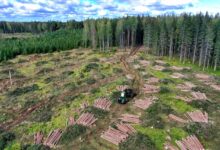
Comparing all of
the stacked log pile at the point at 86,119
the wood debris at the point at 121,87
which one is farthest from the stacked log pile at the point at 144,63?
the stacked log pile at the point at 86,119

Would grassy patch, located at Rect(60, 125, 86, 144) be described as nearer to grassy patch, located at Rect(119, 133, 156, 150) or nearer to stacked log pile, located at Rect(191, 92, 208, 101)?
grassy patch, located at Rect(119, 133, 156, 150)

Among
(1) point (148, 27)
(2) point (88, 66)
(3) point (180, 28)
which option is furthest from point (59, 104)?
(1) point (148, 27)

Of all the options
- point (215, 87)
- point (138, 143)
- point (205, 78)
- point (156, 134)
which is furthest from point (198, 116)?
point (205, 78)

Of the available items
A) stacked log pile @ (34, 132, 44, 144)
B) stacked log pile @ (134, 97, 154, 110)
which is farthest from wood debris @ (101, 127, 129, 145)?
stacked log pile @ (134, 97, 154, 110)

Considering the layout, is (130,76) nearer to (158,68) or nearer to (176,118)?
(158,68)

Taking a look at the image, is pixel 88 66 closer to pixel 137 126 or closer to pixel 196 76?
pixel 196 76
